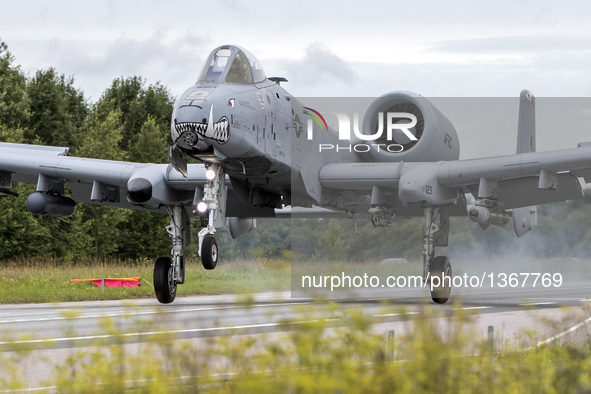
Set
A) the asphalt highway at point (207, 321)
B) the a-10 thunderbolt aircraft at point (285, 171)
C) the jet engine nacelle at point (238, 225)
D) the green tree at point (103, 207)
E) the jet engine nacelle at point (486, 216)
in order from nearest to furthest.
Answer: the asphalt highway at point (207, 321) < the a-10 thunderbolt aircraft at point (285, 171) < the jet engine nacelle at point (486, 216) < the jet engine nacelle at point (238, 225) < the green tree at point (103, 207)

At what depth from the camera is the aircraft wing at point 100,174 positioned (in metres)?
19.7

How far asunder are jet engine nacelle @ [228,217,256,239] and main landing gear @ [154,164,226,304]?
2.98 metres

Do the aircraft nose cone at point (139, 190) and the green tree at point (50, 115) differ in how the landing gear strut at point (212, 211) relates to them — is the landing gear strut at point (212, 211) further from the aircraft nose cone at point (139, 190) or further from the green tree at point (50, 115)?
the green tree at point (50, 115)

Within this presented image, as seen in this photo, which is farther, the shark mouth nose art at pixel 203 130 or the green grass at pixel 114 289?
the green grass at pixel 114 289

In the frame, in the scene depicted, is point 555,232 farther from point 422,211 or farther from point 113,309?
point 113,309

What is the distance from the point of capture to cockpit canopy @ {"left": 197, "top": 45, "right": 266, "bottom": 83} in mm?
16891

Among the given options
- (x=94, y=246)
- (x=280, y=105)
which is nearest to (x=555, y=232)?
(x=280, y=105)

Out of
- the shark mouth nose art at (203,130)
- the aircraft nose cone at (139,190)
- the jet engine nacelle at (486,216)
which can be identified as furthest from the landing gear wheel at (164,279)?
the jet engine nacelle at (486,216)

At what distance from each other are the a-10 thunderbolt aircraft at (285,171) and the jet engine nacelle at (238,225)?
1.18 feet

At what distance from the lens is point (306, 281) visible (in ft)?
52.0

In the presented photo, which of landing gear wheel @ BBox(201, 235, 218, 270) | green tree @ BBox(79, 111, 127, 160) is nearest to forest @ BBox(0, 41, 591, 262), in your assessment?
green tree @ BBox(79, 111, 127, 160)

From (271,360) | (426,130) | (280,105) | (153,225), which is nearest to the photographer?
(271,360)

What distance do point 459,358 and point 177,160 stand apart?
11.9 meters

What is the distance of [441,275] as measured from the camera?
19.4m
